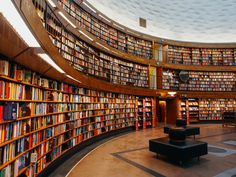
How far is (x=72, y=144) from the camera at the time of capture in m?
5.02

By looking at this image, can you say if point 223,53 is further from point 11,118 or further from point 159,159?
point 11,118

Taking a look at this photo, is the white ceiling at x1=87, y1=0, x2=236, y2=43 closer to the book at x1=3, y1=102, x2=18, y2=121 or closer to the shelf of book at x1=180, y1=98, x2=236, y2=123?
the shelf of book at x1=180, y1=98, x2=236, y2=123

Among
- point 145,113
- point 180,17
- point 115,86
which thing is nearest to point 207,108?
point 145,113

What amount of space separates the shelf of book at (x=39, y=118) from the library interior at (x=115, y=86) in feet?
0.07

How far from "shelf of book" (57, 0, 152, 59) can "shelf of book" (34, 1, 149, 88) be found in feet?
2.42

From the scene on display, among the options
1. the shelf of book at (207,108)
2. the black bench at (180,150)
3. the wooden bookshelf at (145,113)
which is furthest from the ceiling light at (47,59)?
the shelf of book at (207,108)

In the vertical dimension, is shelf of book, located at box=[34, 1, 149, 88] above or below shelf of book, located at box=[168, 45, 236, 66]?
below

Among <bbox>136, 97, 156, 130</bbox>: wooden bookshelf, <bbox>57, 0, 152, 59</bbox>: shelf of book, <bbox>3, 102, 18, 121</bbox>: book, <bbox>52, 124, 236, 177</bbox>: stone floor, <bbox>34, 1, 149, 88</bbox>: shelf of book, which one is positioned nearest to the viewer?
<bbox>3, 102, 18, 121</bbox>: book

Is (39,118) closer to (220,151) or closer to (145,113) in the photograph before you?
(220,151)

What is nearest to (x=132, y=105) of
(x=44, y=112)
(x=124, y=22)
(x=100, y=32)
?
(x=100, y=32)

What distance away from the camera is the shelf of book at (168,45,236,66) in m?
12.7

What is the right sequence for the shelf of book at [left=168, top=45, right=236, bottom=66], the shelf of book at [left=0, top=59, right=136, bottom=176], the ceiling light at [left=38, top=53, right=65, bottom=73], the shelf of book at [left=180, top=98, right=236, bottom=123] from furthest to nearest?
the shelf of book at [left=168, top=45, right=236, bottom=66] < the shelf of book at [left=180, top=98, right=236, bottom=123] < the ceiling light at [left=38, top=53, right=65, bottom=73] < the shelf of book at [left=0, top=59, right=136, bottom=176]

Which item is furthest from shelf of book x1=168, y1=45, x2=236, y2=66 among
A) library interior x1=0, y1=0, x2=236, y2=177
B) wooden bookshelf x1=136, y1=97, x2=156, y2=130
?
wooden bookshelf x1=136, y1=97, x2=156, y2=130

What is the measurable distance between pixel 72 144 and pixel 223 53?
12.9 meters
